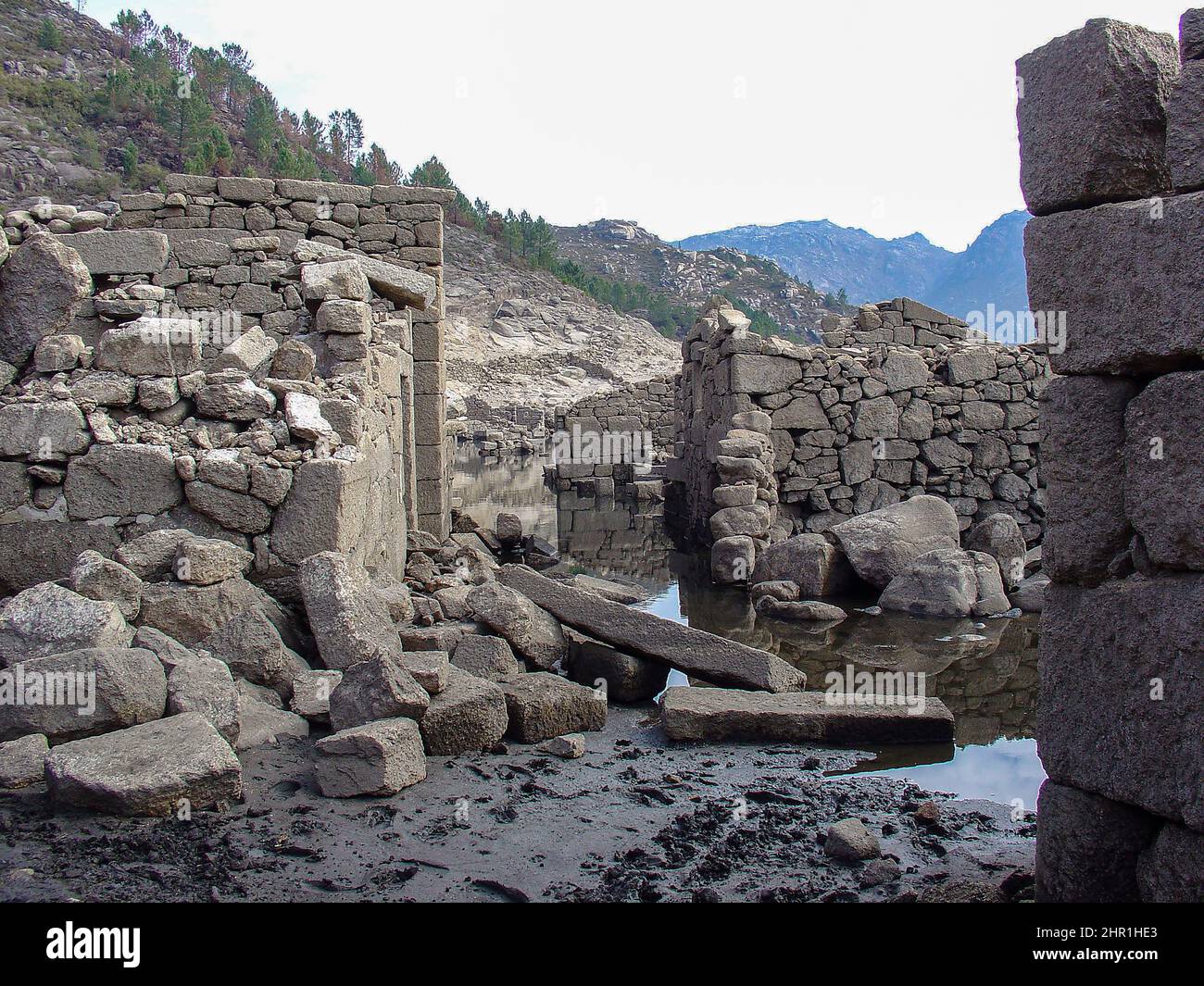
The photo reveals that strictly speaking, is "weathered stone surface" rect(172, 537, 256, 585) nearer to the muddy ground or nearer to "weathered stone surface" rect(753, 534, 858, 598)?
the muddy ground

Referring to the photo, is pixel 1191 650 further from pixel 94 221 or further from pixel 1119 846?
pixel 94 221

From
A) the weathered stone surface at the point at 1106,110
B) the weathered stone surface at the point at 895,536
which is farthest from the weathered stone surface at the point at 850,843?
the weathered stone surface at the point at 895,536

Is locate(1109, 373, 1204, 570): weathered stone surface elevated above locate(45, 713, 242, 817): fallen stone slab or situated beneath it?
elevated above

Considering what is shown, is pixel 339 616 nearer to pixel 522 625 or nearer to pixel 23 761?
pixel 522 625

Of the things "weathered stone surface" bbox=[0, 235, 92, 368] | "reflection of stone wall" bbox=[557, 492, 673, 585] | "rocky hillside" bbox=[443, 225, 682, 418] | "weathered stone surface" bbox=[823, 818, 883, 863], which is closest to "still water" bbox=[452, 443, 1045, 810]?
"reflection of stone wall" bbox=[557, 492, 673, 585]

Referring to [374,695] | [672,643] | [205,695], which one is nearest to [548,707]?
[374,695]

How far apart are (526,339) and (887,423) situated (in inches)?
1420

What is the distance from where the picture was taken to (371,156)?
5744 centimetres

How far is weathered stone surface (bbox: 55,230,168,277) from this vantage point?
8.48 m

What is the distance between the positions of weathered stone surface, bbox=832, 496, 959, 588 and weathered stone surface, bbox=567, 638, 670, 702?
13.7ft

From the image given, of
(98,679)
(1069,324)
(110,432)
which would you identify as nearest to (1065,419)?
(1069,324)

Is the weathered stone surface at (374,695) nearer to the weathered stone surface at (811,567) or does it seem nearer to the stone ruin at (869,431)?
the weathered stone surface at (811,567)

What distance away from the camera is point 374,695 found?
4.69 metres

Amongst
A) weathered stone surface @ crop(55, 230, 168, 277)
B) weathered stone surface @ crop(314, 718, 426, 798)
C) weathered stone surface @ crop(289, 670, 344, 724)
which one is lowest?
weathered stone surface @ crop(314, 718, 426, 798)
